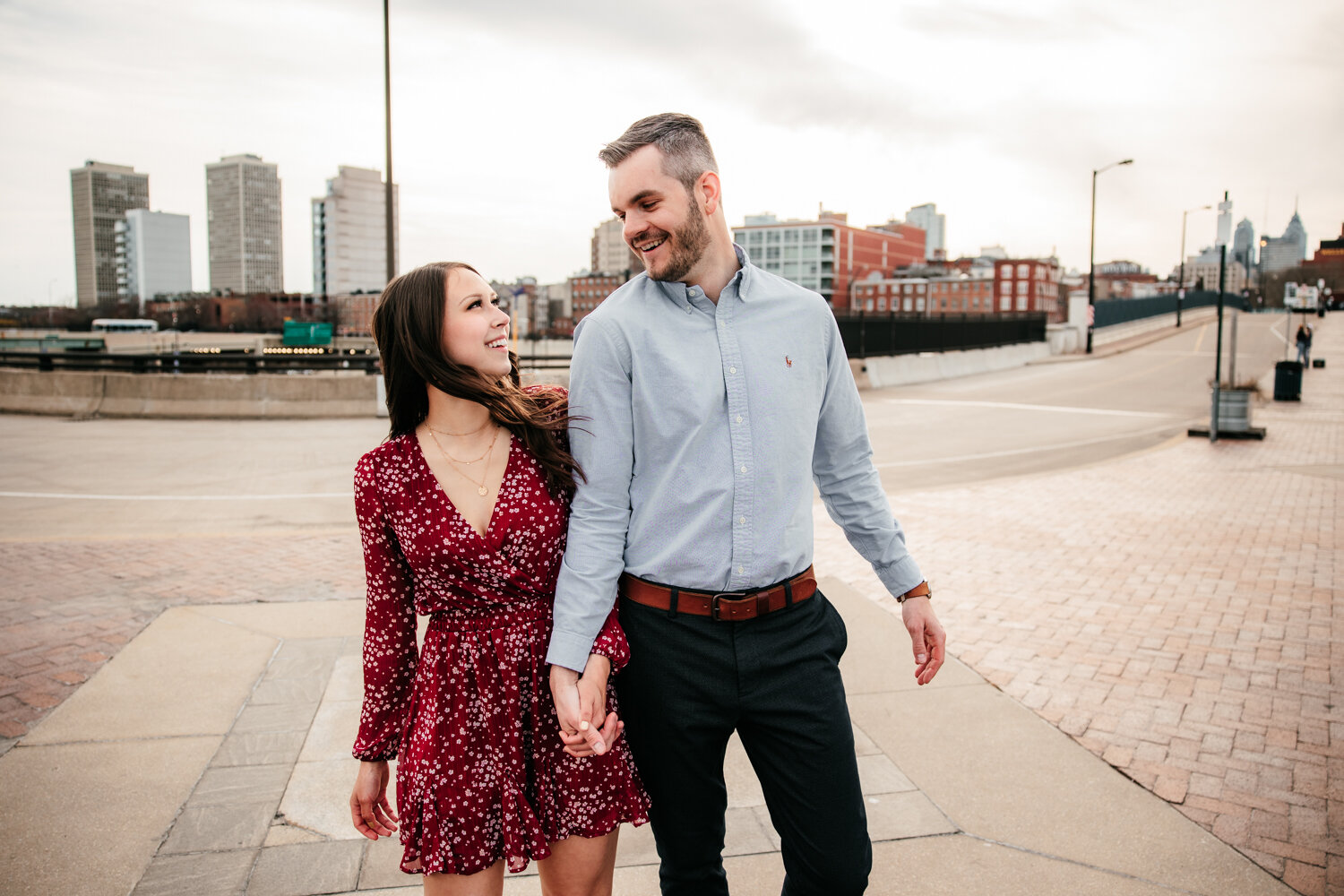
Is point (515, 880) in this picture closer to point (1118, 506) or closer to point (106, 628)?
point (106, 628)

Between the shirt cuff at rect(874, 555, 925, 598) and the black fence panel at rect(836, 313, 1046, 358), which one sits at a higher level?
the black fence panel at rect(836, 313, 1046, 358)

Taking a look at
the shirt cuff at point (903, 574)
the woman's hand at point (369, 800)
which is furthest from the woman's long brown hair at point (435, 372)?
the shirt cuff at point (903, 574)

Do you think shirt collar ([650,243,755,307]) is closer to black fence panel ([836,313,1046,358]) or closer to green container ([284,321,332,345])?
black fence panel ([836,313,1046,358])

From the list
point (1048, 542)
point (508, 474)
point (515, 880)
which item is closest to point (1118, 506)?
point (1048, 542)

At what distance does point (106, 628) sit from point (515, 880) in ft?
12.2

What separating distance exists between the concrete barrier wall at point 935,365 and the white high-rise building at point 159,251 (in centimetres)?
20116

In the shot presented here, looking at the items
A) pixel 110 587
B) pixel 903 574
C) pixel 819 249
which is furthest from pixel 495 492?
pixel 819 249

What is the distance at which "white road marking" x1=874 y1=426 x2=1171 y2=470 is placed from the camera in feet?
39.2

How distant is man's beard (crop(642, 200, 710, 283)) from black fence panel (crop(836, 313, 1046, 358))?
18019 mm

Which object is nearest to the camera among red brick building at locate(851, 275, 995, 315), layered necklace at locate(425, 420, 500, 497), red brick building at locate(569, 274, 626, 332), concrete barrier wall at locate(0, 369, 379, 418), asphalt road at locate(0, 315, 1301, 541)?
layered necklace at locate(425, 420, 500, 497)

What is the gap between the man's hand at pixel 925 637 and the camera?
216 centimetres

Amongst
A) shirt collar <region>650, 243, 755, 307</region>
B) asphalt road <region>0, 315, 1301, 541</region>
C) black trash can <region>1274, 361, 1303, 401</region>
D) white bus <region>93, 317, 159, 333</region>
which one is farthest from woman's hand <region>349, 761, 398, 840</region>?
white bus <region>93, 317, 159, 333</region>

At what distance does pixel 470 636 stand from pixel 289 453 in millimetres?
11754

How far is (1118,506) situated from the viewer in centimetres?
898
